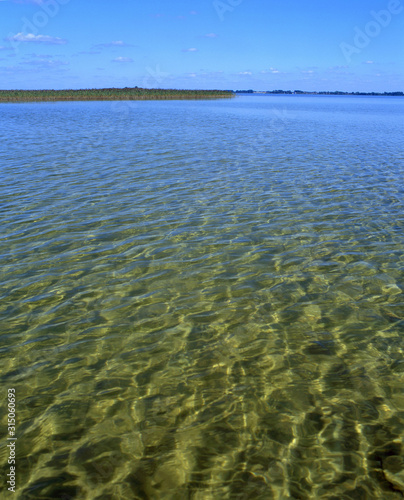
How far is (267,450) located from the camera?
4.17m

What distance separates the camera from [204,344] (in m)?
5.88

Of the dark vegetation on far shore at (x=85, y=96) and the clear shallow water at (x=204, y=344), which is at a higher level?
the dark vegetation on far shore at (x=85, y=96)

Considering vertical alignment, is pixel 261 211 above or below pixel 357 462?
above

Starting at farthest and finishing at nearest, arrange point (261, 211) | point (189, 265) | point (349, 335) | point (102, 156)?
1. point (102, 156)
2. point (261, 211)
3. point (189, 265)
4. point (349, 335)

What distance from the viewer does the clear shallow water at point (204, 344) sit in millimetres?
3986

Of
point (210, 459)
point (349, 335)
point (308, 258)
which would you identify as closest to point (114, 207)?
point (308, 258)

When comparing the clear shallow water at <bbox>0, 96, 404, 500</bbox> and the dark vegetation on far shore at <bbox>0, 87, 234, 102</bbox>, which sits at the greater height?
→ the dark vegetation on far shore at <bbox>0, 87, 234, 102</bbox>

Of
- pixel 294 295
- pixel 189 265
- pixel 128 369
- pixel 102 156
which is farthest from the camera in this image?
pixel 102 156

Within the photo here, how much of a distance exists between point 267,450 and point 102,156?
19737mm

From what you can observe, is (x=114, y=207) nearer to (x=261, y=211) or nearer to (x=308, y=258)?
(x=261, y=211)

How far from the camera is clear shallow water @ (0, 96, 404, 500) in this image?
399 cm

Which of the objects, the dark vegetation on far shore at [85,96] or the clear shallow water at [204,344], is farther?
the dark vegetation on far shore at [85,96]

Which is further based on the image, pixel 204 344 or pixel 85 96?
pixel 85 96

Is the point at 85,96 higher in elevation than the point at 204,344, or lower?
higher
